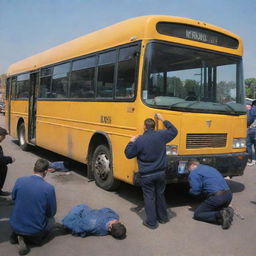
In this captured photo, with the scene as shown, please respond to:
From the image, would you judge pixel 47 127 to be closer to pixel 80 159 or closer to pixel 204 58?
pixel 80 159

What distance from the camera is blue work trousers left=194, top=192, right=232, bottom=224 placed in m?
5.44

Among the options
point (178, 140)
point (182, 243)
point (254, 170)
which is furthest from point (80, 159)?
point (254, 170)

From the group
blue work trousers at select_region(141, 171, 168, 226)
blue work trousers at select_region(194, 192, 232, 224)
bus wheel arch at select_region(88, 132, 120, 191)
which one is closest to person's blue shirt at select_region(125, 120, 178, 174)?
blue work trousers at select_region(141, 171, 168, 226)

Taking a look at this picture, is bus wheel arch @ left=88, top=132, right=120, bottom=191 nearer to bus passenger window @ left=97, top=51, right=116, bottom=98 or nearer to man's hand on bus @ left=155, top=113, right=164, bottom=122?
bus passenger window @ left=97, top=51, right=116, bottom=98

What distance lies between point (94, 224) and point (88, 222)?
85 mm

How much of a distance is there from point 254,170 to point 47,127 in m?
5.85

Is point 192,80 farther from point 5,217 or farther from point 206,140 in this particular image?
point 5,217

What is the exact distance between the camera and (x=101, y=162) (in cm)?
714

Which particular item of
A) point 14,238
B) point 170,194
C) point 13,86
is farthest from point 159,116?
point 13,86

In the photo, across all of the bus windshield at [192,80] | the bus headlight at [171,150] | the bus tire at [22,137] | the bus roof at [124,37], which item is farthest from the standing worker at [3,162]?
the bus tire at [22,137]

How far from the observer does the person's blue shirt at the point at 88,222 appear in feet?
15.7

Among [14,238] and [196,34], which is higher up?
[196,34]

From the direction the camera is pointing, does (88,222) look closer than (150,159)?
Yes

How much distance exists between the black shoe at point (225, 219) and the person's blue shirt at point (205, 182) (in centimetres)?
34
